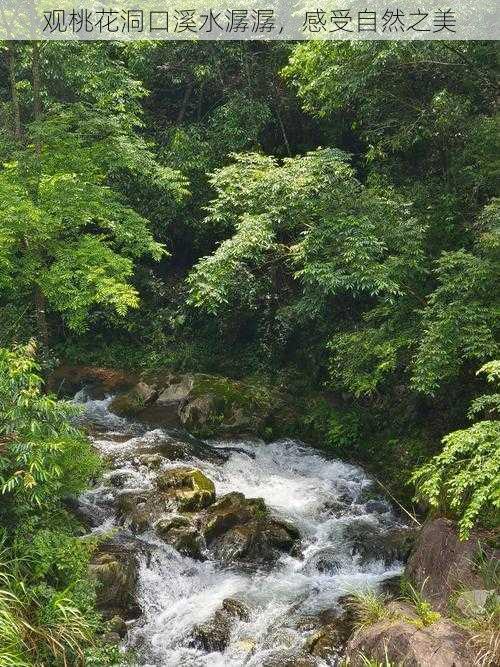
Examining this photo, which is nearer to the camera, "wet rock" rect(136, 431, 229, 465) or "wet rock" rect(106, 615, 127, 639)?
"wet rock" rect(106, 615, 127, 639)

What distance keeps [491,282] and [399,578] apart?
4.22 metres

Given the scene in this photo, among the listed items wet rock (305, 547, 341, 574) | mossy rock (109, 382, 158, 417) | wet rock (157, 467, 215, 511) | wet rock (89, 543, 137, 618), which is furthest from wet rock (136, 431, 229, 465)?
wet rock (305, 547, 341, 574)

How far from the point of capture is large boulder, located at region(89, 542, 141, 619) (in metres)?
7.44

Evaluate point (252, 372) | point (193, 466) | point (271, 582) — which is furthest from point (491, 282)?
point (252, 372)

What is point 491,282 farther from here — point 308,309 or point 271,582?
point 271,582

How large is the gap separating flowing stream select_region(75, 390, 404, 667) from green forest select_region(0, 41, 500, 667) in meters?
0.31

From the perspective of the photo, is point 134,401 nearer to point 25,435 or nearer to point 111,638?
point 111,638

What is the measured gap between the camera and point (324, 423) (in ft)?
42.4

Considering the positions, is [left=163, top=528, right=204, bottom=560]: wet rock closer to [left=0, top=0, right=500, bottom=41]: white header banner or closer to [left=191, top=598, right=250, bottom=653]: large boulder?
[left=191, top=598, right=250, bottom=653]: large boulder

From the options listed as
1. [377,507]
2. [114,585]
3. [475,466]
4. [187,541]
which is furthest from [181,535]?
[475,466]

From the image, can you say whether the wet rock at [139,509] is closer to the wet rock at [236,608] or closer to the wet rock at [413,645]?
the wet rock at [236,608]

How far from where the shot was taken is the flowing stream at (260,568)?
7102 millimetres

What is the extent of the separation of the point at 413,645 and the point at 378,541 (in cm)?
355

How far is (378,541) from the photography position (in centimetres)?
909
